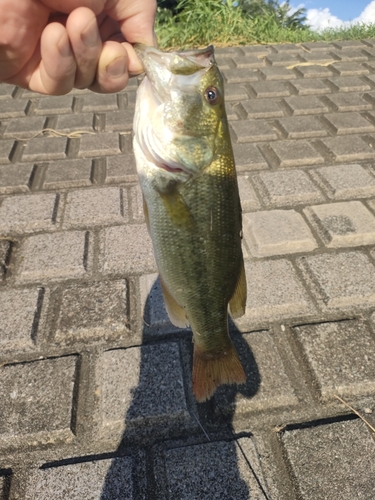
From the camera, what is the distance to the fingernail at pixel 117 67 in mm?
1879

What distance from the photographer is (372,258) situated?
3404 mm

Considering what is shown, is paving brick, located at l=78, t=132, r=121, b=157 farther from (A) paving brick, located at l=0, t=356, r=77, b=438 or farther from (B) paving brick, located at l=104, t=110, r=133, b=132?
(A) paving brick, located at l=0, t=356, r=77, b=438

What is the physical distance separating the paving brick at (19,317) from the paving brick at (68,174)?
4.87 feet

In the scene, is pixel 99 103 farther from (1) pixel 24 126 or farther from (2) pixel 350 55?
(2) pixel 350 55

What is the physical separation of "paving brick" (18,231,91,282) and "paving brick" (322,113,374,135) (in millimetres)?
3347

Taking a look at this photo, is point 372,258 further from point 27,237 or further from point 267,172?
point 27,237

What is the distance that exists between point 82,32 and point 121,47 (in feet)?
0.71

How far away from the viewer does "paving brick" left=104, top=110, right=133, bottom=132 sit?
524 centimetres

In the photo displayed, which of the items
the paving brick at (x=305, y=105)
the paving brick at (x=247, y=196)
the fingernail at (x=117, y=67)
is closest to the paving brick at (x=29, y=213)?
the paving brick at (x=247, y=196)

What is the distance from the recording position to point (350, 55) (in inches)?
283

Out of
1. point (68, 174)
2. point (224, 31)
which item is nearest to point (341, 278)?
point (68, 174)

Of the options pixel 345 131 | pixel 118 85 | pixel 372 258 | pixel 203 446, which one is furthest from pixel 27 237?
pixel 345 131

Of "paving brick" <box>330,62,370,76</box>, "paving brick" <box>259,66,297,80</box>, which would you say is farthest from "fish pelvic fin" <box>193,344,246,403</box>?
"paving brick" <box>330,62,370,76</box>

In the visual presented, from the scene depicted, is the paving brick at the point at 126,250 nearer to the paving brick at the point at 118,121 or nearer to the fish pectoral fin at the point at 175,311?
the fish pectoral fin at the point at 175,311
